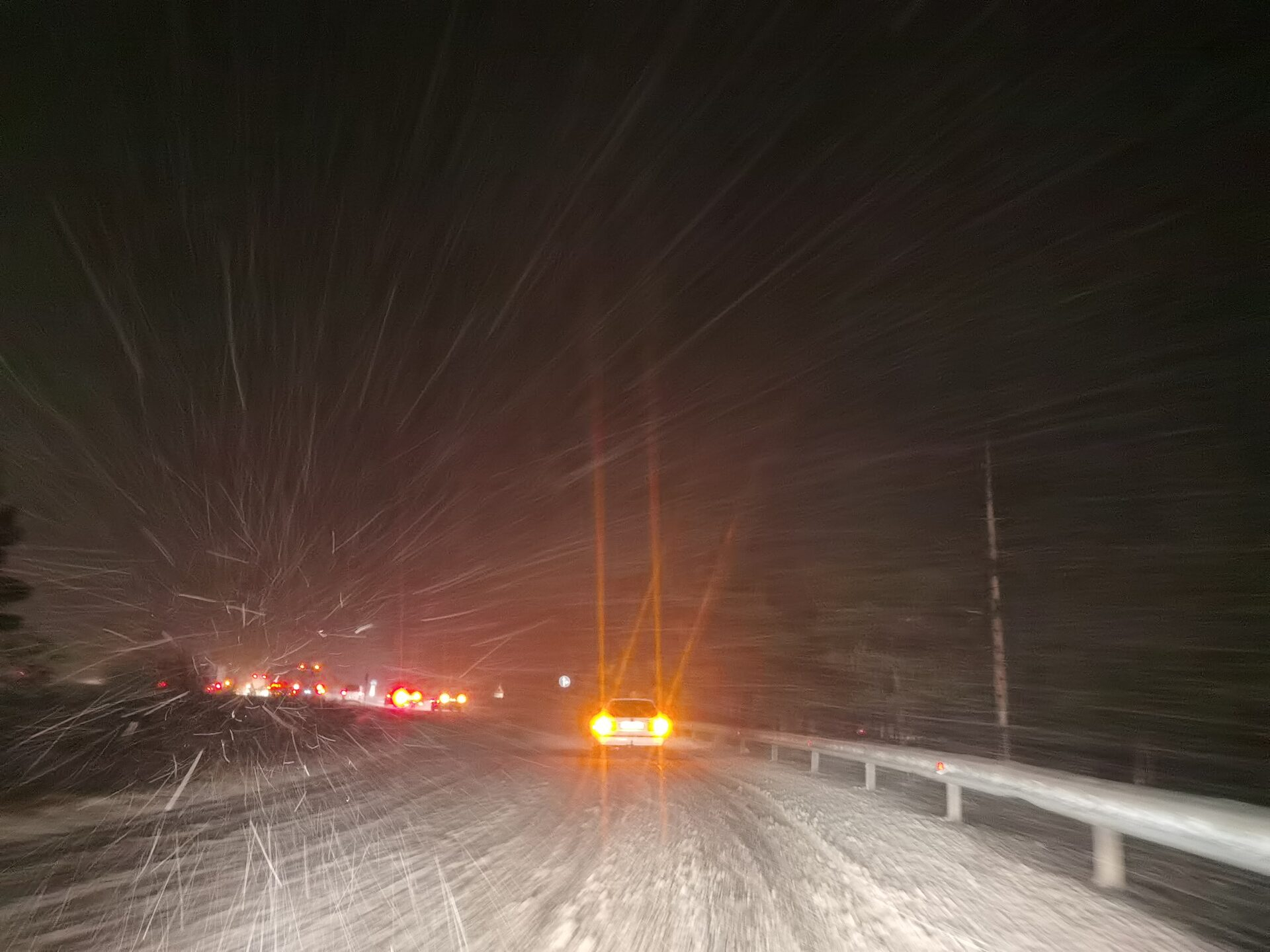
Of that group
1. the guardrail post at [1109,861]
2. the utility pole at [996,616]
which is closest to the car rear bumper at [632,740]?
the utility pole at [996,616]

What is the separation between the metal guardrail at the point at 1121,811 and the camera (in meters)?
7.04

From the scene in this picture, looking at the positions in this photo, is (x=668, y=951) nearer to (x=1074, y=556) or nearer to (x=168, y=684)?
(x=1074, y=556)

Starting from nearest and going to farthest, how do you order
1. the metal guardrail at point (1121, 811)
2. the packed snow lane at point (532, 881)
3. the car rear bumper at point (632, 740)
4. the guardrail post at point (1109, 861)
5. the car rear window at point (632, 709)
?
the packed snow lane at point (532, 881) → the metal guardrail at point (1121, 811) → the guardrail post at point (1109, 861) → the car rear bumper at point (632, 740) → the car rear window at point (632, 709)

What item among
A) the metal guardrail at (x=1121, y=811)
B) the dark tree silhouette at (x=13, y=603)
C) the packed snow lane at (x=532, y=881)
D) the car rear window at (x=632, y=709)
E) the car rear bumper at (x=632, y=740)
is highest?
the dark tree silhouette at (x=13, y=603)

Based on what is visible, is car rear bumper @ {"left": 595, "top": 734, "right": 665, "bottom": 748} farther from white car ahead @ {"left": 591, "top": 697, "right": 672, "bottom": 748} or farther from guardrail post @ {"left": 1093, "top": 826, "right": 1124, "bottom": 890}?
guardrail post @ {"left": 1093, "top": 826, "right": 1124, "bottom": 890}

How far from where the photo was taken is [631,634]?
68938mm

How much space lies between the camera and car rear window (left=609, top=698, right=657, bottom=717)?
75.8ft

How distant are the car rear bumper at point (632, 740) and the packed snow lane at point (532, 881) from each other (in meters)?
8.02

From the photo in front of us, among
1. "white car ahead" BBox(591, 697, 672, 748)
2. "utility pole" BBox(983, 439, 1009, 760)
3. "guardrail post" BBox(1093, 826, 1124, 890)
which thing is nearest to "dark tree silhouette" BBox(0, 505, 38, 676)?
"white car ahead" BBox(591, 697, 672, 748)

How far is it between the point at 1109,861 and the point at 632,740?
47.7ft

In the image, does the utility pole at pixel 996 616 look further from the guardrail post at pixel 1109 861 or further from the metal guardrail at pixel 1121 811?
the guardrail post at pixel 1109 861

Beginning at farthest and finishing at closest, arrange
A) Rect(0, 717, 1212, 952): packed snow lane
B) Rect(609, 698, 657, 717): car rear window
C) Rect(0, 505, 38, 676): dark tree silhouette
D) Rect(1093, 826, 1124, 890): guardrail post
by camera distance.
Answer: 1. Rect(0, 505, 38, 676): dark tree silhouette
2. Rect(609, 698, 657, 717): car rear window
3. Rect(1093, 826, 1124, 890): guardrail post
4. Rect(0, 717, 1212, 952): packed snow lane

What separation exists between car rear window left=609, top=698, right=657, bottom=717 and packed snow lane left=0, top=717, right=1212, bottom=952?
26.8ft

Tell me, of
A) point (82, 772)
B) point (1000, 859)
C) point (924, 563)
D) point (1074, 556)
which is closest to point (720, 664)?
point (924, 563)
